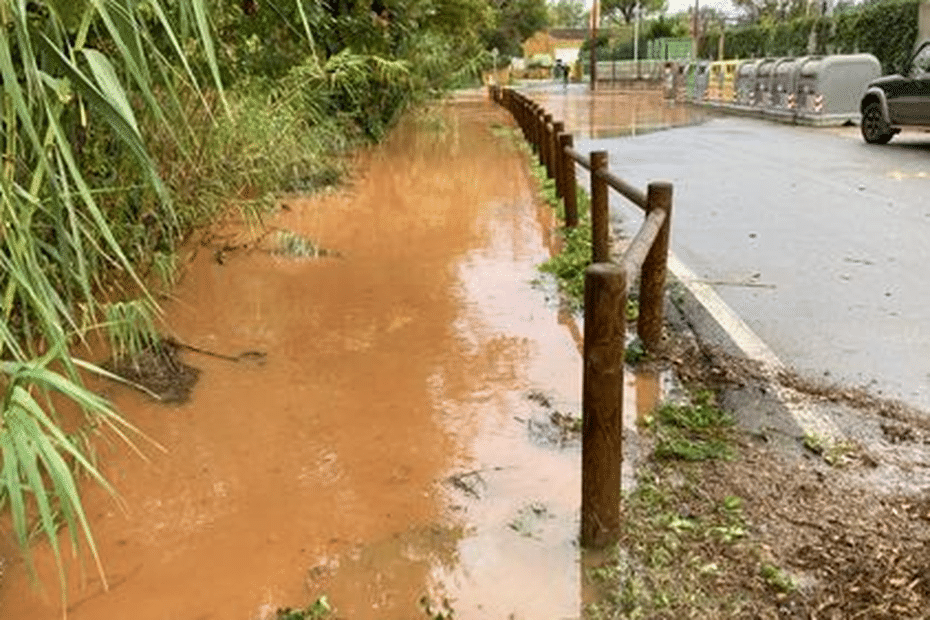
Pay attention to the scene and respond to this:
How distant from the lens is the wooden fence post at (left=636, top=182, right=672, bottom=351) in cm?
472

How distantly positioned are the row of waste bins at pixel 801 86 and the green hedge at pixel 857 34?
1127 millimetres

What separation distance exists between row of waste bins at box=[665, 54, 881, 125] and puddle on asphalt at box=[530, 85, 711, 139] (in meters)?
1.06

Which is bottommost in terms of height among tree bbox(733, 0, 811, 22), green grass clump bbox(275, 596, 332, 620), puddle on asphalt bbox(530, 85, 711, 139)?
puddle on asphalt bbox(530, 85, 711, 139)

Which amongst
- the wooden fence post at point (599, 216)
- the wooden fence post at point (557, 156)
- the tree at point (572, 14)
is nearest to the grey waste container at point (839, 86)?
the wooden fence post at point (557, 156)

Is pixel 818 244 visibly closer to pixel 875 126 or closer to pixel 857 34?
pixel 875 126


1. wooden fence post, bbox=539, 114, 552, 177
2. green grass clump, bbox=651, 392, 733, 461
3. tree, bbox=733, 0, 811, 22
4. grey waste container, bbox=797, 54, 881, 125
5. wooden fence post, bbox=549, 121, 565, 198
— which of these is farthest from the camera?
tree, bbox=733, 0, 811, 22

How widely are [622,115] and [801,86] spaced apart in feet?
18.6

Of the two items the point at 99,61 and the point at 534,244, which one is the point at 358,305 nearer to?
the point at 534,244

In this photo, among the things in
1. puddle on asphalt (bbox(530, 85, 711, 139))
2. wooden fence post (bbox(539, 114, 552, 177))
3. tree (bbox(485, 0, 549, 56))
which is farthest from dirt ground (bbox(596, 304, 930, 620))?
tree (bbox(485, 0, 549, 56))

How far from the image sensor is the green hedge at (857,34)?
955 inches

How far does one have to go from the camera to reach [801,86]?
68.5ft

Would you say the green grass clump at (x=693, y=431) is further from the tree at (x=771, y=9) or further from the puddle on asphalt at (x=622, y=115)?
the tree at (x=771, y=9)

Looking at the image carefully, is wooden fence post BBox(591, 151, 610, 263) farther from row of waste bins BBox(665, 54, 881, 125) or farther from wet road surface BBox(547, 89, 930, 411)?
row of waste bins BBox(665, 54, 881, 125)

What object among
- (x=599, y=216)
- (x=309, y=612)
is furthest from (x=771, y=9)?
(x=309, y=612)
